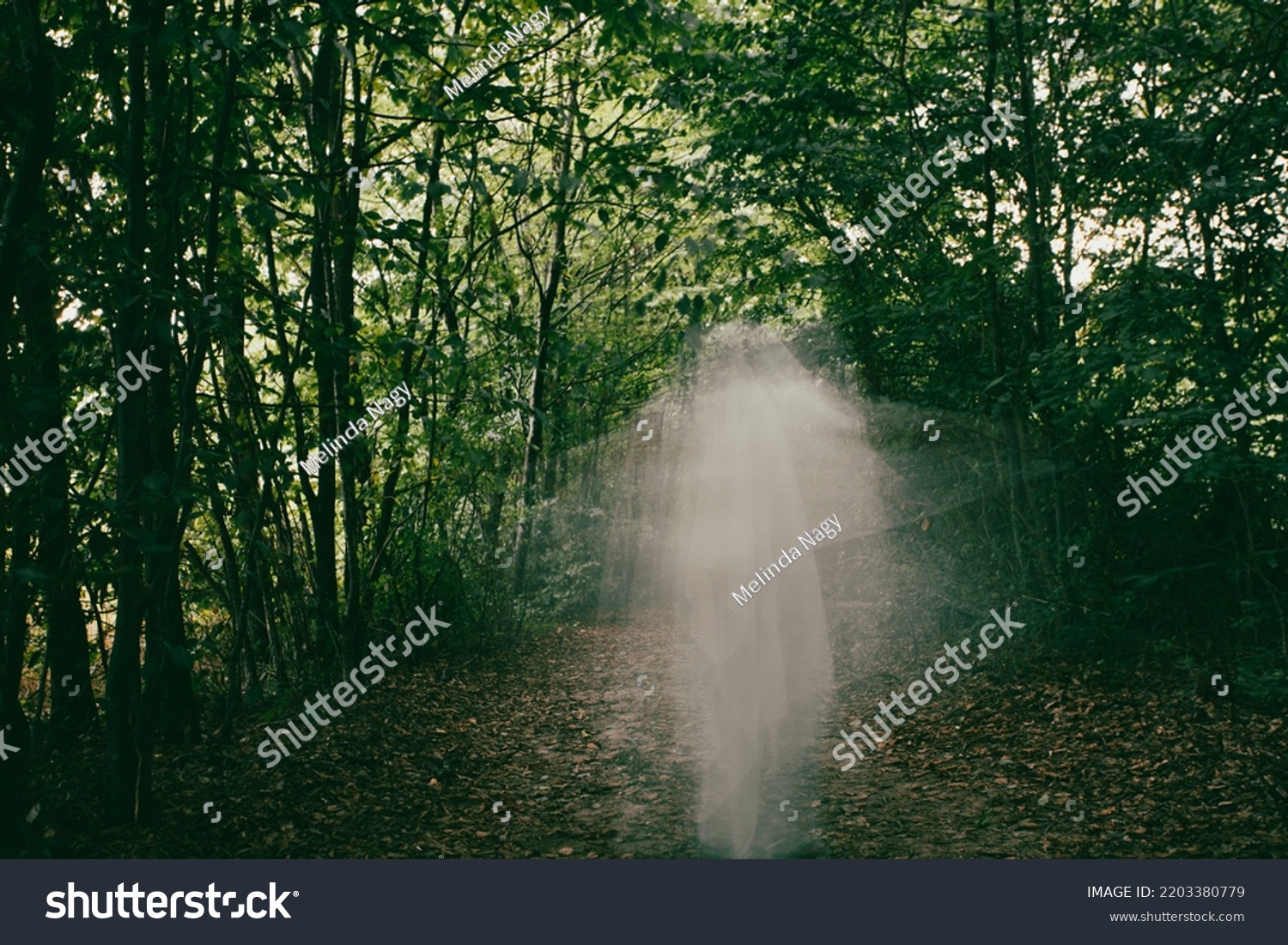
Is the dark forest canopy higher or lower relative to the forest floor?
higher

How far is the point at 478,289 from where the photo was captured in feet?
20.1

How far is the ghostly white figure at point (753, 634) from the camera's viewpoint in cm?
603

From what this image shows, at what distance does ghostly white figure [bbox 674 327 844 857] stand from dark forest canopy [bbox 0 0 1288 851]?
1608 millimetres

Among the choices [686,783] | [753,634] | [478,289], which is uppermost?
[478,289]

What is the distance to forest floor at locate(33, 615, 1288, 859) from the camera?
523cm

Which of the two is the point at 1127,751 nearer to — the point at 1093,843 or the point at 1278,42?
the point at 1093,843

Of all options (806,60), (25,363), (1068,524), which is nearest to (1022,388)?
(1068,524)

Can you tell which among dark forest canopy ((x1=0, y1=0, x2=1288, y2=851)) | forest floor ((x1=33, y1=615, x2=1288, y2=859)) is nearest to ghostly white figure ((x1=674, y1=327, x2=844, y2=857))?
forest floor ((x1=33, y1=615, x2=1288, y2=859))

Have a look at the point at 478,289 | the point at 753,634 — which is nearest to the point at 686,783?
the point at 753,634

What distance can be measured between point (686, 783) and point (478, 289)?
393 centimetres

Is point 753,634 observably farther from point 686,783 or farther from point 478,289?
point 478,289

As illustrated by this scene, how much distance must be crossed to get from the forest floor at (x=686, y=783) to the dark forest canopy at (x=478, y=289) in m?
0.51

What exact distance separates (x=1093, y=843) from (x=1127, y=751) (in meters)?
1.69

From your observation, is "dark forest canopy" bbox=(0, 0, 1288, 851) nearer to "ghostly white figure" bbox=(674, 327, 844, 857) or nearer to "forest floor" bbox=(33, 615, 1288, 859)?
"forest floor" bbox=(33, 615, 1288, 859)
